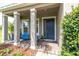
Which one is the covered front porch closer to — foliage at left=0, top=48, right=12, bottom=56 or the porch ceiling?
the porch ceiling

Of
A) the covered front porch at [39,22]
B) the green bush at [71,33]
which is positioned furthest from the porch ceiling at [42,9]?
the green bush at [71,33]

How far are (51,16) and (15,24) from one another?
1970mm

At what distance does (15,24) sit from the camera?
7004 mm

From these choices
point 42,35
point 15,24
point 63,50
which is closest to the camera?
point 63,50

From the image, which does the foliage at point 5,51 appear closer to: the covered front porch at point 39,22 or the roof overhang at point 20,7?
the covered front porch at point 39,22

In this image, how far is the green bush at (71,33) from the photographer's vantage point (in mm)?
4241

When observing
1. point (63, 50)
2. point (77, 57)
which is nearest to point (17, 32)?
point (63, 50)

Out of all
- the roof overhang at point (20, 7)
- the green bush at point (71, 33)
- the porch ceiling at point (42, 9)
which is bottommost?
the green bush at point (71, 33)

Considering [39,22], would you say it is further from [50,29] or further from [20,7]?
[20,7]

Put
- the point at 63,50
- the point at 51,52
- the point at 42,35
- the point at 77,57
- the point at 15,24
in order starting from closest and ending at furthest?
the point at 77,57 < the point at 63,50 < the point at 51,52 < the point at 15,24 < the point at 42,35

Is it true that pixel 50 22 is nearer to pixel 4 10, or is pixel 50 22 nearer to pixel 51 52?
pixel 4 10

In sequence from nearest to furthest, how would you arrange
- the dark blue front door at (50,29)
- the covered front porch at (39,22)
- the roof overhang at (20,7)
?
the roof overhang at (20,7) → the covered front porch at (39,22) → the dark blue front door at (50,29)

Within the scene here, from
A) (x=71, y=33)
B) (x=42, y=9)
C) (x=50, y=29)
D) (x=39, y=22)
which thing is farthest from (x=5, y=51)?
(x=39, y=22)

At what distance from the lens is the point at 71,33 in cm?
432
